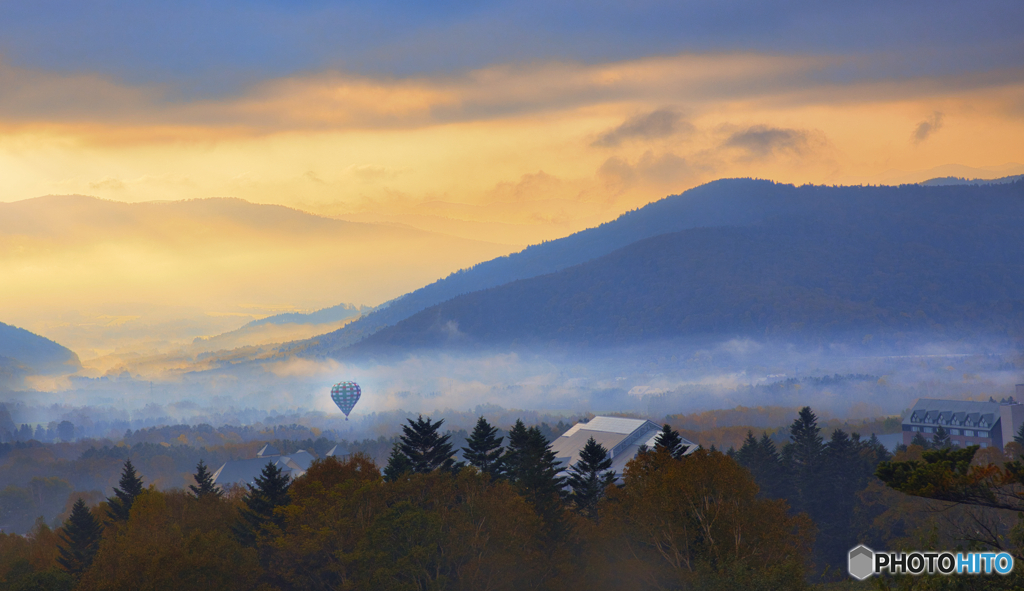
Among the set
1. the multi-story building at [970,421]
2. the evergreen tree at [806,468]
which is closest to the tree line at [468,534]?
the evergreen tree at [806,468]

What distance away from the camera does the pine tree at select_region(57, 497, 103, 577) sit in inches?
3014

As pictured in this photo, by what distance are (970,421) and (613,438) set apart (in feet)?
272

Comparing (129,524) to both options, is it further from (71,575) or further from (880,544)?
(880,544)

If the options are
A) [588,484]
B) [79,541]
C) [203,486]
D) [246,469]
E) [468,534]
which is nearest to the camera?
[468,534]

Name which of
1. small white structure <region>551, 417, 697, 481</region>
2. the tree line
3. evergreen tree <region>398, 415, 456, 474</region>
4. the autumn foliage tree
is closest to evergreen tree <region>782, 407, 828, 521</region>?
the tree line

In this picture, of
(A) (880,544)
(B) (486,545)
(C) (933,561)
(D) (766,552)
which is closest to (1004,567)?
(C) (933,561)

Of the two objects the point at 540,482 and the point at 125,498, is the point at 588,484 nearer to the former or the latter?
the point at 540,482

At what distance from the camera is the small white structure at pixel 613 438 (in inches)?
5482

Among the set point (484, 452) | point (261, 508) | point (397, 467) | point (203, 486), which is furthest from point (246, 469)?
point (397, 467)

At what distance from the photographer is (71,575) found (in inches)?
2837

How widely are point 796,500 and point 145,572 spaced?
62.7 meters

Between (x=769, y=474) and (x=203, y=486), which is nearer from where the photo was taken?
(x=203, y=486)

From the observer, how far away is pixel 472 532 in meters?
62.3

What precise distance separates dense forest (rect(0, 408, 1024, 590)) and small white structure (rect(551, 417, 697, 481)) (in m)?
58.1
